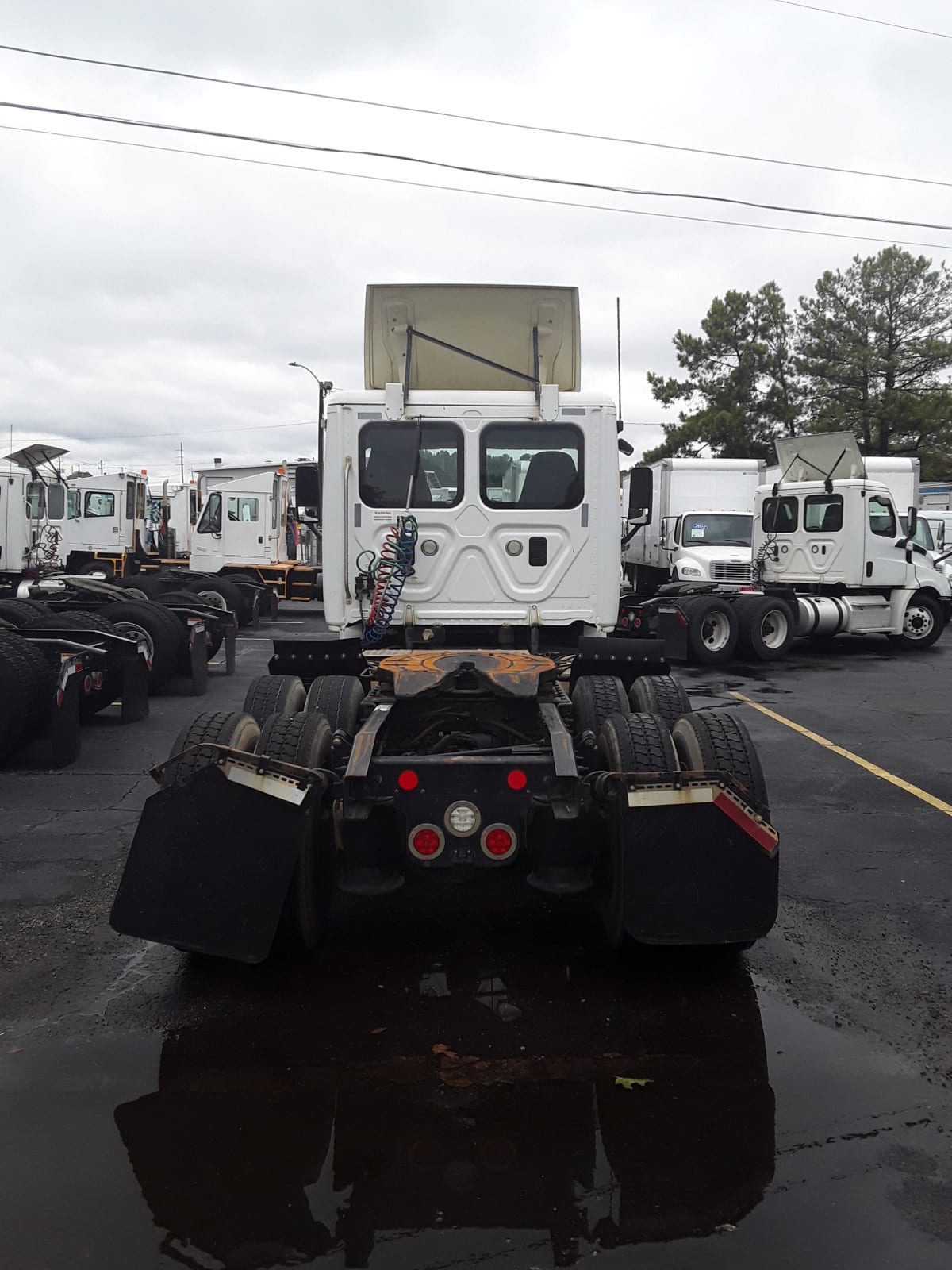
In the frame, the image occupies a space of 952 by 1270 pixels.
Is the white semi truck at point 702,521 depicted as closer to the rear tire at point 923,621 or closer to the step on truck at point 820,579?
the step on truck at point 820,579

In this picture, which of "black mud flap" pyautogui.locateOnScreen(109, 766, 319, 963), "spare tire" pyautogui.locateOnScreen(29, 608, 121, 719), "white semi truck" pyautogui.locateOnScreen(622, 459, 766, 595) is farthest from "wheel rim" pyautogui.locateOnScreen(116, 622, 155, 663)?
"white semi truck" pyautogui.locateOnScreen(622, 459, 766, 595)

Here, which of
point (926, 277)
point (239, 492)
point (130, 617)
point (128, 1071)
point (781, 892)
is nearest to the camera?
point (128, 1071)

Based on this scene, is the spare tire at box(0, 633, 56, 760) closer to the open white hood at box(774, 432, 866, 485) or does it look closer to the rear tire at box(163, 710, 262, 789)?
the rear tire at box(163, 710, 262, 789)

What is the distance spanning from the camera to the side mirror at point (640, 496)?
23.6ft

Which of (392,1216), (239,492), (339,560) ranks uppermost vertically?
(239,492)

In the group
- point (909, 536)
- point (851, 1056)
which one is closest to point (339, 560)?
point (851, 1056)

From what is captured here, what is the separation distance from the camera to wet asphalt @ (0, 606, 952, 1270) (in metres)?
2.84

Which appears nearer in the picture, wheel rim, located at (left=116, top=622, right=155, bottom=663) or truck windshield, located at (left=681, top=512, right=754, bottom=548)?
wheel rim, located at (left=116, top=622, right=155, bottom=663)

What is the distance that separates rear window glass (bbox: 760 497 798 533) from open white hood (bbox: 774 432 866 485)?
425 millimetres

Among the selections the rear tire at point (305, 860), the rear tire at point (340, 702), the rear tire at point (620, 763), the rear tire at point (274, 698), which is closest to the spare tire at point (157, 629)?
the rear tire at point (274, 698)

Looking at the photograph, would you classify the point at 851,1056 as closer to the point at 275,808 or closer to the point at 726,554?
the point at 275,808

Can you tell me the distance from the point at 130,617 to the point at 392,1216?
10495 mm

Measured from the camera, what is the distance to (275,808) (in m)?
4.04

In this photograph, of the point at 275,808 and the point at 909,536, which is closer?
the point at 275,808
